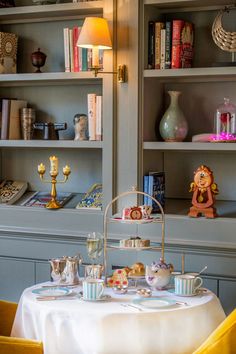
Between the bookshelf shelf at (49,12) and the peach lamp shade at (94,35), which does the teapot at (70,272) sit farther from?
the bookshelf shelf at (49,12)

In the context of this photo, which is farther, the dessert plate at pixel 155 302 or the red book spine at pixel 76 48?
the red book spine at pixel 76 48

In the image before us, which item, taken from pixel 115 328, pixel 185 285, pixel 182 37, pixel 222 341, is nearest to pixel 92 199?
pixel 182 37

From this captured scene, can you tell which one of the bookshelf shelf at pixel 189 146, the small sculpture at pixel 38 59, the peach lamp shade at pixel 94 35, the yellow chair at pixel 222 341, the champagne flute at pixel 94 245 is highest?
the peach lamp shade at pixel 94 35

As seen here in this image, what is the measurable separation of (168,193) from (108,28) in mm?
1090

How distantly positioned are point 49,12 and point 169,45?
0.81 meters

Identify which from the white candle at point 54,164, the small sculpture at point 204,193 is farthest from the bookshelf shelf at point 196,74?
the white candle at point 54,164

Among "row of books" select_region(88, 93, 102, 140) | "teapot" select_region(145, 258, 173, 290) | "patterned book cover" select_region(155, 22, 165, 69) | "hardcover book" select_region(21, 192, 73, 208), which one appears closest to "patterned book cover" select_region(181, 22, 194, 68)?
"patterned book cover" select_region(155, 22, 165, 69)

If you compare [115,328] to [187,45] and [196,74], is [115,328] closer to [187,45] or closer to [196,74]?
[196,74]

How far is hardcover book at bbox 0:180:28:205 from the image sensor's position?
3967 mm

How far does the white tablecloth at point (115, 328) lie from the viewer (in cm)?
247

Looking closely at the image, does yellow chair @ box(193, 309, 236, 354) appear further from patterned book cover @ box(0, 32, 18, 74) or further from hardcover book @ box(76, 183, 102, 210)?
patterned book cover @ box(0, 32, 18, 74)

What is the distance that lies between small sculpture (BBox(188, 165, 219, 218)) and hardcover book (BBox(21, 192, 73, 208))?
882 millimetres

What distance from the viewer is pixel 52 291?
9.10ft

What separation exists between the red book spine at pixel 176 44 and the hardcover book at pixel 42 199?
1069mm
